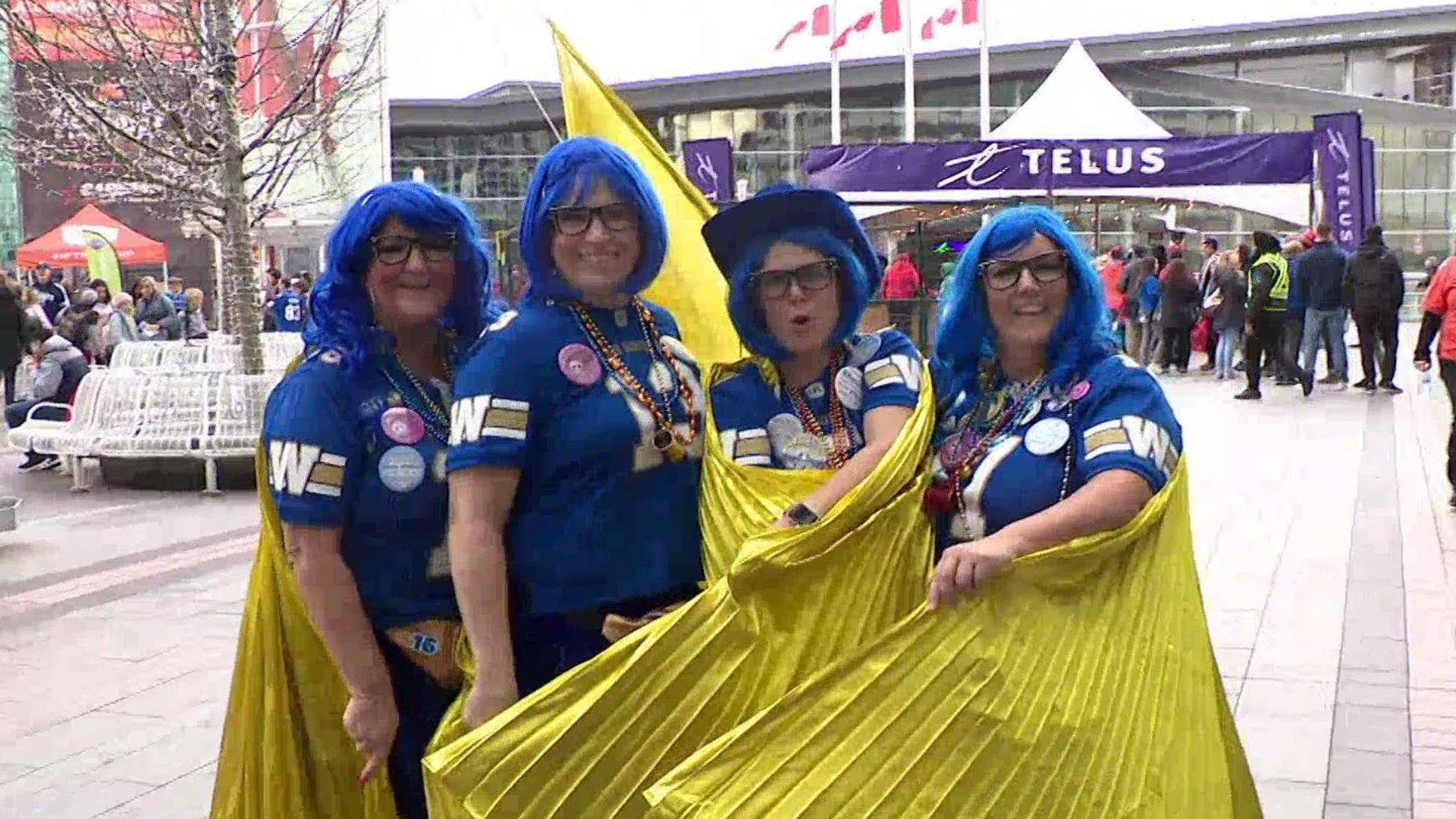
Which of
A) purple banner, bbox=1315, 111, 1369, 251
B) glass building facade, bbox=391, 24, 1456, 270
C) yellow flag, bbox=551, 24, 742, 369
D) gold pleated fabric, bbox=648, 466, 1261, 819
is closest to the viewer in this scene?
gold pleated fabric, bbox=648, 466, 1261, 819

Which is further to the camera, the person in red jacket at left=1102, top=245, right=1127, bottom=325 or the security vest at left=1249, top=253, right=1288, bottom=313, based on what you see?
the person in red jacket at left=1102, top=245, right=1127, bottom=325

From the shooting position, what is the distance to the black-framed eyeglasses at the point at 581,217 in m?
2.06

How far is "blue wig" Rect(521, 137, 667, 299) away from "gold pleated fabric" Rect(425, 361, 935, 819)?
550 mm

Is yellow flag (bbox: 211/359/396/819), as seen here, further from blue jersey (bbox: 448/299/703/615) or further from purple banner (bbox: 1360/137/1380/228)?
purple banner (bbox: 1360/137/1380/228)

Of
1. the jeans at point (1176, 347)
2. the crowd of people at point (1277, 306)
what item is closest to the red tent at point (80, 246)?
the crowd of people at point (1277, 306)

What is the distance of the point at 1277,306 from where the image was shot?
13500 mm

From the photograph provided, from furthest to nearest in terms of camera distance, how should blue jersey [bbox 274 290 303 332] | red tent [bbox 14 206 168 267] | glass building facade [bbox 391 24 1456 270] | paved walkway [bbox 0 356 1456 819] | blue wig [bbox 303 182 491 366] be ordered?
1. glass building facade [bbox 391 24 1456 270]
2. red tent [bbox 14 206 168 267]
3. blue jersey [bbox 274 290 303 332]
4. paved walkway [bbox 0 356 1456 819]
5. blue wig [bbox 303 182 491 366]

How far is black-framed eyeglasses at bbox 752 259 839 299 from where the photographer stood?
2.16 metres

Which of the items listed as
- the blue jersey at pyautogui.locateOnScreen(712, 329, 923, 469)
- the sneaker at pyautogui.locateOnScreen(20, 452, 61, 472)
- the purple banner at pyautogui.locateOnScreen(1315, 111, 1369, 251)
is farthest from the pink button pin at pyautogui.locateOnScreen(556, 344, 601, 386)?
the purple banner at pyautogui.locateOnScreen(1315, 111, 1369, 251)

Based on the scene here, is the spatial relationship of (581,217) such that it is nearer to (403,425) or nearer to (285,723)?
(403,425)

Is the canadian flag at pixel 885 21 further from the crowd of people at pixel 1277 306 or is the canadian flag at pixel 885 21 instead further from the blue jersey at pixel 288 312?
the blue jersey at pixel 288 312

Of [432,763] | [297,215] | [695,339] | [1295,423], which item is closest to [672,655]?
[432,763]

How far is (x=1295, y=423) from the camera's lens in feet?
37.5

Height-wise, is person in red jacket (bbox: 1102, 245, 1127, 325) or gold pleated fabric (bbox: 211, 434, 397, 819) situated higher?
person in red jacket (bbox: 1102, 245, 1127, 325)
